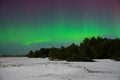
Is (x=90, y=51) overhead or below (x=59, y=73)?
overhead

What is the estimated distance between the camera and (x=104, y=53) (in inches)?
1104

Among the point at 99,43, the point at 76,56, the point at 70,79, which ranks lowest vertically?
the point at 70,79

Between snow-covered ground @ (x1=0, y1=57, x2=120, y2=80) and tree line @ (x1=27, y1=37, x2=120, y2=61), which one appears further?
tree line @ (x1=27, y1=37, x2=120, y2=61)

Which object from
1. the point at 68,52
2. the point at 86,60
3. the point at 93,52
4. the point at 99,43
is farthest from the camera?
the point at 99,43

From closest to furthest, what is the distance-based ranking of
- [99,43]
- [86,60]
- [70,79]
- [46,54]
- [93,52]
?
[70,79], [86,60], [93,52], [99,43], [46,54]

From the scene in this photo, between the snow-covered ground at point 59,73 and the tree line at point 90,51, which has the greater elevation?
the tree line at point 90,51

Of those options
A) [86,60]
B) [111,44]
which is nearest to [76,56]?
[86,60]

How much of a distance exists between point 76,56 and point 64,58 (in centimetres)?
309

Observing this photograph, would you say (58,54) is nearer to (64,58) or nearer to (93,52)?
(64,58)

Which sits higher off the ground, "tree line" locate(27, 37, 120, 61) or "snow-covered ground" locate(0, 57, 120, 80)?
"tree line" locate(27, 37, 120, 61)

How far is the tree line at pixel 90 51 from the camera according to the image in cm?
2338

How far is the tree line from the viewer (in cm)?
2338

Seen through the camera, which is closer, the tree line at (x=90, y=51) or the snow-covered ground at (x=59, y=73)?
the snow-covered ground at (x=59, y=73)

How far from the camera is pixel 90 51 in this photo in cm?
2539
